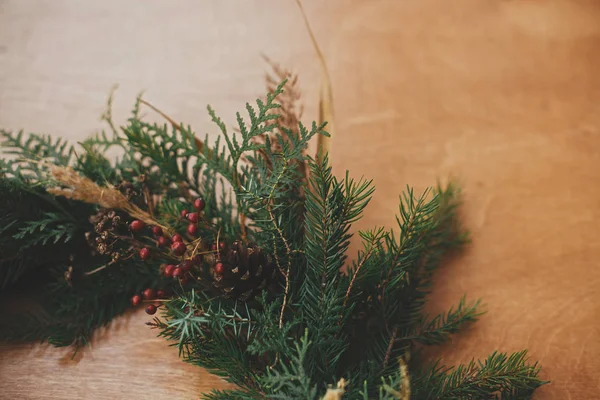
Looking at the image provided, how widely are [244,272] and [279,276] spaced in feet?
0.18

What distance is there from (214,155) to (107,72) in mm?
427

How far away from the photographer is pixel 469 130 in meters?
0.83

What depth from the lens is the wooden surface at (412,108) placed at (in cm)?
68

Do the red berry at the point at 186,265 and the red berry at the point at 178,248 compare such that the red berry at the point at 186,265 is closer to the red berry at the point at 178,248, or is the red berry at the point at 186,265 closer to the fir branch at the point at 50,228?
the red berry at the point at 178,248

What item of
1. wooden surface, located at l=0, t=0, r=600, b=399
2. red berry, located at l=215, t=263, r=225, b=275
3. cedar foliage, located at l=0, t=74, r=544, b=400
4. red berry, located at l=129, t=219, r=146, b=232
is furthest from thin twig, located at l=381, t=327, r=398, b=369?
red berry, located at l=129, t=219, r=146, b=232

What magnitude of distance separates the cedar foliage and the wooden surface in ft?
0.18

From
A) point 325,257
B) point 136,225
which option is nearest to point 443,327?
point 325,257

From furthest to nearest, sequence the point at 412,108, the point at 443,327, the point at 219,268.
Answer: the point at 412,108
the point at 443,327
the point at 219,268

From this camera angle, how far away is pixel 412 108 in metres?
0.85

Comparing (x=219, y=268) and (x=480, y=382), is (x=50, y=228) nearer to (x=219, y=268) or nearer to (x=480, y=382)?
(x=219, y=268)

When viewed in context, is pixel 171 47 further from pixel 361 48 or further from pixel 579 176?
pixel 579 176

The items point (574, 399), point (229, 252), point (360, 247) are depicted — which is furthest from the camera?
point (360, 247)

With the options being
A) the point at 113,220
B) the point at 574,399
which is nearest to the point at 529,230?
the point at 574,399

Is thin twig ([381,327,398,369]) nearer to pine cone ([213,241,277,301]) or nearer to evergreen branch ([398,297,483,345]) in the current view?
evergreen branch ([398,297,483,345])
